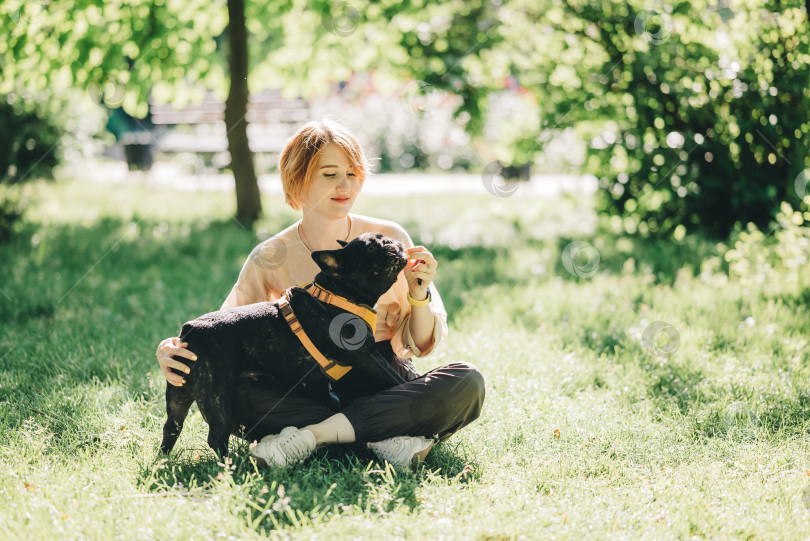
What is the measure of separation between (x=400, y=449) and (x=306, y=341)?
565 mm

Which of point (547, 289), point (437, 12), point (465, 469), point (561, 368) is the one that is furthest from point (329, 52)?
point (465, 469)

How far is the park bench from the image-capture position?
45.5 feet

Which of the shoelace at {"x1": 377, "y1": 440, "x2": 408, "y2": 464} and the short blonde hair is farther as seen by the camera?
the short blonde hair

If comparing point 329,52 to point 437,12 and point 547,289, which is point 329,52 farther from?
point 547,289

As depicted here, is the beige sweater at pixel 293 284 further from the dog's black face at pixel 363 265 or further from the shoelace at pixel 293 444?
the shoelace at pixel 293 444

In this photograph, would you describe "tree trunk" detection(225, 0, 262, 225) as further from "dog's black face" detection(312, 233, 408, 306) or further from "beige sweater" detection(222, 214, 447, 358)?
"dog's black face" detection(312, 233, 408, 306)

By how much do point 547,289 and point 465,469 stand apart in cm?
296

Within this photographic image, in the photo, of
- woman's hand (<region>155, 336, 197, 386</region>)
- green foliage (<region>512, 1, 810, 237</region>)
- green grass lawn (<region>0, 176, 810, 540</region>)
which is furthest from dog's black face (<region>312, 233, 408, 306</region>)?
green foliage (<region>512, 1, 810, 237</region>)

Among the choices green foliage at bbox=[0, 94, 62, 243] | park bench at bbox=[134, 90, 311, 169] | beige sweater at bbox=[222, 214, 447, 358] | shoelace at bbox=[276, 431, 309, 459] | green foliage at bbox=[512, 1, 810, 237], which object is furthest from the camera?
park bench at bbox=[134, 90, 311, 169]

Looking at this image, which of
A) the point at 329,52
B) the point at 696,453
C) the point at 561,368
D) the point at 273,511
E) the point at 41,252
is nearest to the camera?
the point at 273,511

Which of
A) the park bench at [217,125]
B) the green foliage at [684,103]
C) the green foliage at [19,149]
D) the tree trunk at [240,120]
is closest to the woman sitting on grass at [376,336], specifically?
the green foliage at [684,103]

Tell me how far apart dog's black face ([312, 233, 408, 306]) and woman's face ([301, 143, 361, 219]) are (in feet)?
1.11

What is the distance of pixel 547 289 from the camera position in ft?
18.4

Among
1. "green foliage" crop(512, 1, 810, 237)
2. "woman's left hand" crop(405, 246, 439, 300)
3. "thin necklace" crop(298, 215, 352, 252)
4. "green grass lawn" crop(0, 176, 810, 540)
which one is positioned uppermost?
"green foliage" crop(512, 1, 810, 237)
